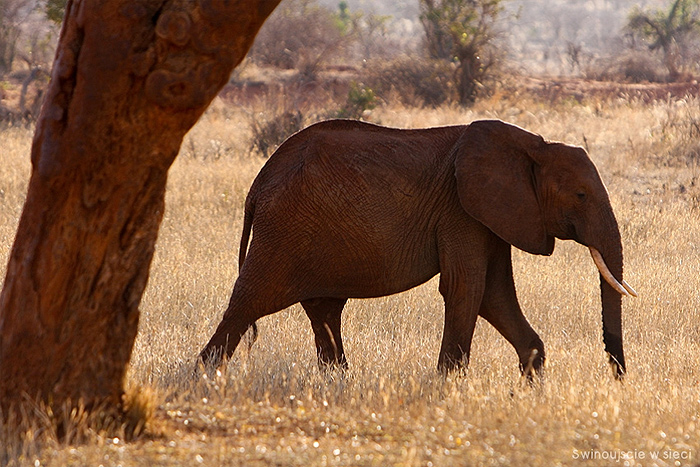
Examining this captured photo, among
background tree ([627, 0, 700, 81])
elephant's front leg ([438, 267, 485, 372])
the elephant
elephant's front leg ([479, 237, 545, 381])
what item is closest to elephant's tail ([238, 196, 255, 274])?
the elephant

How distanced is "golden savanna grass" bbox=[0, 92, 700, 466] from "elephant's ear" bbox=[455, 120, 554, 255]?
3.02 ft

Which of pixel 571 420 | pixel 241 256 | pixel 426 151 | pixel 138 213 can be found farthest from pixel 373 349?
pixel 138 213

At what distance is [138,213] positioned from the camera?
4180 mm

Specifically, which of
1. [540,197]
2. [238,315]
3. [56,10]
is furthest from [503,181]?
[56,10]

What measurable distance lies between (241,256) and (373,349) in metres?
1.20

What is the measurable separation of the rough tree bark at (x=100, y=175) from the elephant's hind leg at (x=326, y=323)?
2.04 m

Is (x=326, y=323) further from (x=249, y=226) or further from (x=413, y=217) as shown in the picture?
(x=413, y=217)

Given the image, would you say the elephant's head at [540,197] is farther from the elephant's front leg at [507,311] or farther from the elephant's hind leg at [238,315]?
the elephant's hind leg at [238,315]

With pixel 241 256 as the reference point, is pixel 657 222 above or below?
below

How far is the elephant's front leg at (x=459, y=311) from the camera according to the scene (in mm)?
5547

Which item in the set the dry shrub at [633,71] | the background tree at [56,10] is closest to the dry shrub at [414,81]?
the background tree at [56,10]

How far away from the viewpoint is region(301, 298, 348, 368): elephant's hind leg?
6168 millimetres

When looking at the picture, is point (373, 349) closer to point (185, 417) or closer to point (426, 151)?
point (426, 151)

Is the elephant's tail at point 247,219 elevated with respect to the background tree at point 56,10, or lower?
elevated
